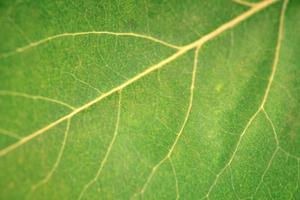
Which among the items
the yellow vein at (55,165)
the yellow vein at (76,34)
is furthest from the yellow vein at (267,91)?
the yellow vein at (55,165)

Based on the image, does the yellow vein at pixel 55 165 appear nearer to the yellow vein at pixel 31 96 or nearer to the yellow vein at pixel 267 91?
the yellow vein at pixel 31 96

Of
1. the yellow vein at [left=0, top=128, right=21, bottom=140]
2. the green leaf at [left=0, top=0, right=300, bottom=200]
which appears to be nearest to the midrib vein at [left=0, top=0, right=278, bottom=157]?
the green leaf at [left=0, top=0, right=300, bottom=200]

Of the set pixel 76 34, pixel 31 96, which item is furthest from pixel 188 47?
pixel 31 96

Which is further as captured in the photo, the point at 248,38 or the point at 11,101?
the point at 248,38

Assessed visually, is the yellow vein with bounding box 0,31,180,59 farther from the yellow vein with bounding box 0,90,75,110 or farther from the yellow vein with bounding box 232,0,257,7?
the yellow vein with bounding box 232,0,257,7

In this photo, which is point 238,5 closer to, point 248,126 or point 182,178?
point 248,126

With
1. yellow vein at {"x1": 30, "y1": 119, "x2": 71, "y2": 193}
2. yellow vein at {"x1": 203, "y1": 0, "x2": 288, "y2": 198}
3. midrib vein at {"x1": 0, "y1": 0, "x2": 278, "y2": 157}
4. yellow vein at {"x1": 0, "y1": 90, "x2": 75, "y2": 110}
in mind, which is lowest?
yellow vein at {"x1": 203, "y1": 0, "x2": 288, "y2": 198}

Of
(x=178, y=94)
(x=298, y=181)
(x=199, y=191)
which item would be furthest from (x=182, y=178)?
(x=298, y=181)

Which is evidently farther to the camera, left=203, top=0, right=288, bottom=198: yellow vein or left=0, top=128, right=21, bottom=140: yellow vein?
left=203, top=0, right=288, bottom=198: yellow vein
